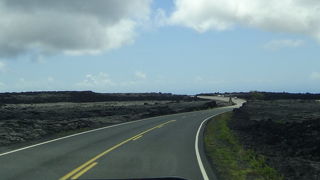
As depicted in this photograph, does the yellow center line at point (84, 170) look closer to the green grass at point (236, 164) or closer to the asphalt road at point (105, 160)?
the asphalt road at point (105, 160)

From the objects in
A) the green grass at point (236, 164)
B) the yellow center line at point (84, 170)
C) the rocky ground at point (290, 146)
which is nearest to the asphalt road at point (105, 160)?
the yellow center line at point (84, 170)

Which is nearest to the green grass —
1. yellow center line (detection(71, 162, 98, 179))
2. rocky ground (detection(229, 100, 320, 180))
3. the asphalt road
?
the asphalt road

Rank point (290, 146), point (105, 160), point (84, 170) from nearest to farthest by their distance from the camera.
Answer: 1. point (84, 170)
2. point (105, 160)
3. point (290, 146)

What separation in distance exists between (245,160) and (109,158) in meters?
4.76

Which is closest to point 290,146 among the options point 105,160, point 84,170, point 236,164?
point 236,164

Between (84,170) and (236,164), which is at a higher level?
(84,170)

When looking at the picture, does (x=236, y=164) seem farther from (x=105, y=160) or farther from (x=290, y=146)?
(x=290, y=146)

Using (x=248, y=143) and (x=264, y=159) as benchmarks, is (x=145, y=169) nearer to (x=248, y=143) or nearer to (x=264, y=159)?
(x=264, y=159)

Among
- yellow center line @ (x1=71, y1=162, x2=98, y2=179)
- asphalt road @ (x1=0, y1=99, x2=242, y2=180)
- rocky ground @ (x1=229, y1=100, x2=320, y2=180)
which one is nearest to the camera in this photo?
yellow center line @ (x1=71, y1=162, x2=98, y2=179)

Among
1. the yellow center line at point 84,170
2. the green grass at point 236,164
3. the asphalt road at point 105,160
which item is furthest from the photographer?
the green grass at point 236,164

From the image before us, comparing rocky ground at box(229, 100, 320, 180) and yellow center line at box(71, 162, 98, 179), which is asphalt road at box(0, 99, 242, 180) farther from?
rocky ground at box(229, 100, 320, 180)

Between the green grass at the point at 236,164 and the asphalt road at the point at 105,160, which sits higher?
the asphalt road at the point at 105,160

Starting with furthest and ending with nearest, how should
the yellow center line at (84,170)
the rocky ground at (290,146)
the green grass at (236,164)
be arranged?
the rocky ground at (290,146)
the green grass at (236,164)
the yellow center line at (84,170)

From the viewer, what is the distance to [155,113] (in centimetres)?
5978
